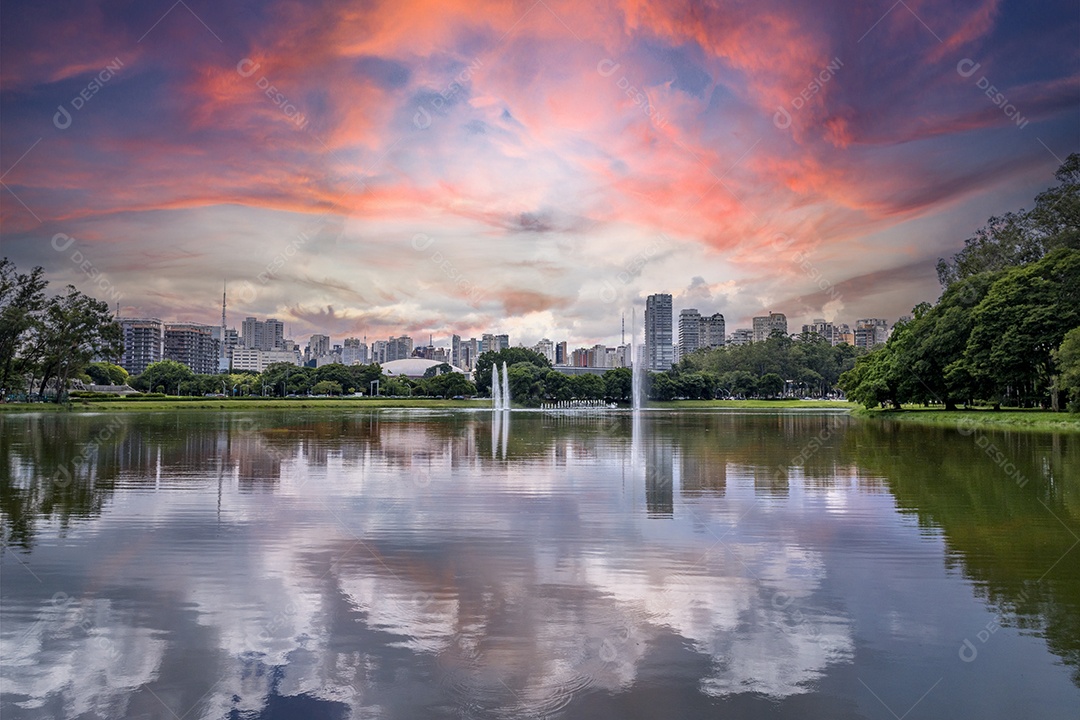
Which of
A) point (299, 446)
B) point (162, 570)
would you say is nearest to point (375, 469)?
point (299, 446)

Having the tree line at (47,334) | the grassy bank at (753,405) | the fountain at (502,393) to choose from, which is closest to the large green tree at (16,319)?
the tree line at (47,334)

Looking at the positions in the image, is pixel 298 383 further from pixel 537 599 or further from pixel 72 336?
pixel 537 599

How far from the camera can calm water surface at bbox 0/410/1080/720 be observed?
17.9 ft

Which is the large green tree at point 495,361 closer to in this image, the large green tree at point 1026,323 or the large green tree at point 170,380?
the large green tree at point 170,380

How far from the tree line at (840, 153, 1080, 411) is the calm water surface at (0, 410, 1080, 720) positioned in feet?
109

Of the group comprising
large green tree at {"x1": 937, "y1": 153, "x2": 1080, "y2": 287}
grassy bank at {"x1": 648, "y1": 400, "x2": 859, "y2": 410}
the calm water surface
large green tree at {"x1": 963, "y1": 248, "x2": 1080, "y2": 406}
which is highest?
large green tree at {"x1": 937, "y1": 153, "x2": 1080, "y2": 287}

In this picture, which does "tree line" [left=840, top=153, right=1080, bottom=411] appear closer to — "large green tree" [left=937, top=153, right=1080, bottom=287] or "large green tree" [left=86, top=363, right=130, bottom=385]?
"large green tree" [left=937, top=153, right=1080, bottom=287]

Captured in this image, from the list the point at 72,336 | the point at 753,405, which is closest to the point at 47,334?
the point at 72,336

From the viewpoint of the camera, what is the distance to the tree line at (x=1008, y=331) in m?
43.2

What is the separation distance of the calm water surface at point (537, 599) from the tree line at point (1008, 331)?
33091 mm

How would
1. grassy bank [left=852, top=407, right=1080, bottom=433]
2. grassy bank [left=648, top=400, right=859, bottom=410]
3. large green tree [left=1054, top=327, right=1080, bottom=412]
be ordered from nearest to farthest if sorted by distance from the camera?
large green tree [left=1054, top=327, right=1080, bottom=412], grassy bank [left=852, top=407, right=1080, bottom=433], grassy bank [left=648, top=400, right=859, bottom=410]

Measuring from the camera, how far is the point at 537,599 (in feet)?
24.8

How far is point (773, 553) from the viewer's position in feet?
31.7

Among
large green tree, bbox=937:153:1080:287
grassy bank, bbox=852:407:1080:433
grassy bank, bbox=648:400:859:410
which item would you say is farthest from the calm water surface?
grassy bank, bbox=648:400:859:410
